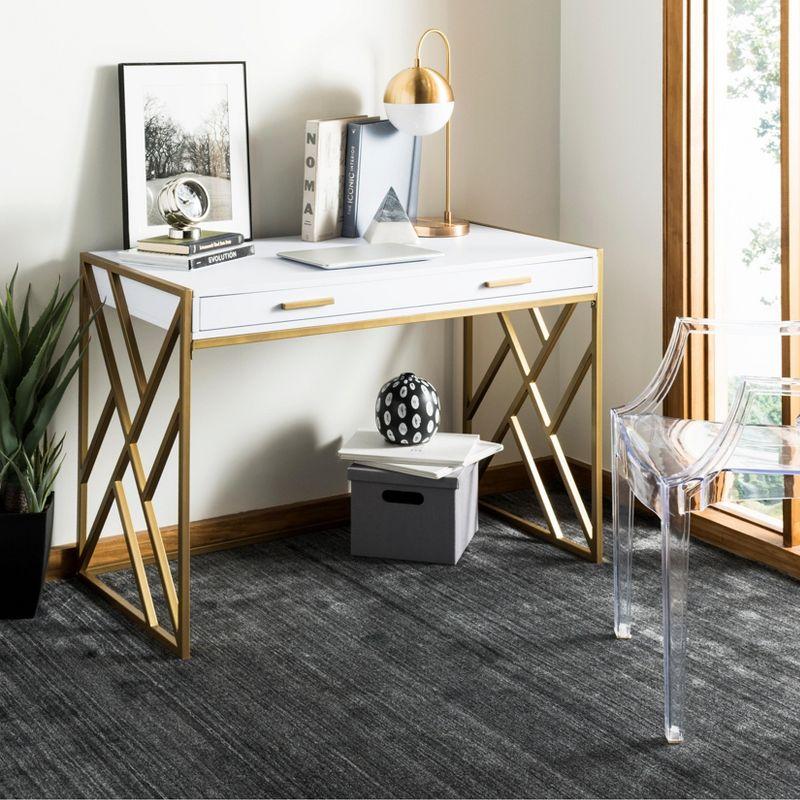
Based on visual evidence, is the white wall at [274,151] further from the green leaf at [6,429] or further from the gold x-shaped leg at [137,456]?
the green leaf at [6,429]

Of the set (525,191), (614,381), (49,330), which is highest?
(525,191)

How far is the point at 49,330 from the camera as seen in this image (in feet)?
8.95

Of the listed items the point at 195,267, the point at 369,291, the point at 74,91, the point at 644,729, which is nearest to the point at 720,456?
the point at 644,729

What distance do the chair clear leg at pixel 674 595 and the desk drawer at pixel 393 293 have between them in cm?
79

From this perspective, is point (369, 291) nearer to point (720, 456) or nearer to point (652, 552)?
point (720, 456)

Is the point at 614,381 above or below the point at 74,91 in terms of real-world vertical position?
below

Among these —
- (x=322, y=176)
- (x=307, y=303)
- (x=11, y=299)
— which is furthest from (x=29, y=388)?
(x=322, y=176)

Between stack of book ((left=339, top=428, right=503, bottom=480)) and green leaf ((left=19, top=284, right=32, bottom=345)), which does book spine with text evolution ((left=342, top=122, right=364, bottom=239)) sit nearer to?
stack of book ((left=339, top=428, right=503, bottom=480))

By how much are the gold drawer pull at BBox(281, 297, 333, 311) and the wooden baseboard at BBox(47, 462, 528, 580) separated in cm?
86

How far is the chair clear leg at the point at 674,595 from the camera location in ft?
7.22

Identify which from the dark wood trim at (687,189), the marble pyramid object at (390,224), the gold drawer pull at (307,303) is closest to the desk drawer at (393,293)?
the gold drawer pull at (307,303)

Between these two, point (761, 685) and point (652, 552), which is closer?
point (761, 685)

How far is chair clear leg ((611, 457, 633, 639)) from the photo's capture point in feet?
8.58

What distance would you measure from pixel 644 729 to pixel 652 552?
0.93 meters
